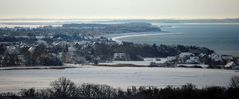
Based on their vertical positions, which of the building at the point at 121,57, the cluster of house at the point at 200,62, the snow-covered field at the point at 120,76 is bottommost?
the building at the point at 121,57

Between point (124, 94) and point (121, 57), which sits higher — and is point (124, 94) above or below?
above

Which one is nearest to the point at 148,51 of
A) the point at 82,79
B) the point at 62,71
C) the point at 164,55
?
the point at 164,55

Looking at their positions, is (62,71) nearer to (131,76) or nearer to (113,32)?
(131,76)

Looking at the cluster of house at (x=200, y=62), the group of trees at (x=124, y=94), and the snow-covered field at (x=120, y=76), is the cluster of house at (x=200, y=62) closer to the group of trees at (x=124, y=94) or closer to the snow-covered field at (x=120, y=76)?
the snow-covered field at (x=120, y=76)

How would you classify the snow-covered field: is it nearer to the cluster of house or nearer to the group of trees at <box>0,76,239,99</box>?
the cluster of house

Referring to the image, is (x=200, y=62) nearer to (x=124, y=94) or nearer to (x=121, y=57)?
(x=121, y=57)

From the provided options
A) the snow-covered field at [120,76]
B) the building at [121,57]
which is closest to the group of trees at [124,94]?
the snow-covered field at [120,76]

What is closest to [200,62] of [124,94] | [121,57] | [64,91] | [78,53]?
[121,57]

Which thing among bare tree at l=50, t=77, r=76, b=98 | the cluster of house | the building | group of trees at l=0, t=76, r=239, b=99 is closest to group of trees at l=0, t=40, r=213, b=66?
the building
